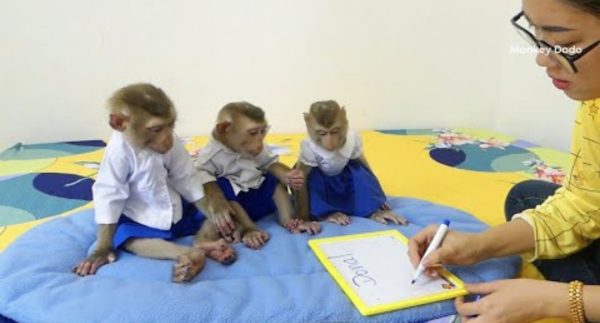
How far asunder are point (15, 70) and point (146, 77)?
0.48 metres

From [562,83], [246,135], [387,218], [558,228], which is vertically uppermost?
[562,83]

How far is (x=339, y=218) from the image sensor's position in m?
1.30

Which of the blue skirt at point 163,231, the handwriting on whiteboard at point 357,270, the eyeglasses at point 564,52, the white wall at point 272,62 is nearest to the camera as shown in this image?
the eyeglasses at point 564,52

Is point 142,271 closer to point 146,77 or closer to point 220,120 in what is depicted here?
point 220,120

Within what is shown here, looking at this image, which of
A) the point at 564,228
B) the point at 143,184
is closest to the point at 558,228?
the point at 564,228

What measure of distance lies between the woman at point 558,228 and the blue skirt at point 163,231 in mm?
517

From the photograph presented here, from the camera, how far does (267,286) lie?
1.00 m

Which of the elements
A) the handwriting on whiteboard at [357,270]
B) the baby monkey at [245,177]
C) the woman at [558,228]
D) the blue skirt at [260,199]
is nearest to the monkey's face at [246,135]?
→ the baby monkey at [245,177]

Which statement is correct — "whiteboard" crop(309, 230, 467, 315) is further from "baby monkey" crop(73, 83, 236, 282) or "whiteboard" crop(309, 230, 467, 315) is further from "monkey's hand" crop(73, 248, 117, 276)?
"monkey's hand" crop(73, 248, 117, 276)

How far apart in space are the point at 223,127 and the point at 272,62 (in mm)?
1008

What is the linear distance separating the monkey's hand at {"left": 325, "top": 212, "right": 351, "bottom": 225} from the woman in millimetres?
268

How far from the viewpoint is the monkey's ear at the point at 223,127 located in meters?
1.25

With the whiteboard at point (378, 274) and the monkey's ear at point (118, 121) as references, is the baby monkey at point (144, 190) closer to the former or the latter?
the monkey's ear at point (118, 121)

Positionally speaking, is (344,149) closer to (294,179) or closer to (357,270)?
(294,179)
